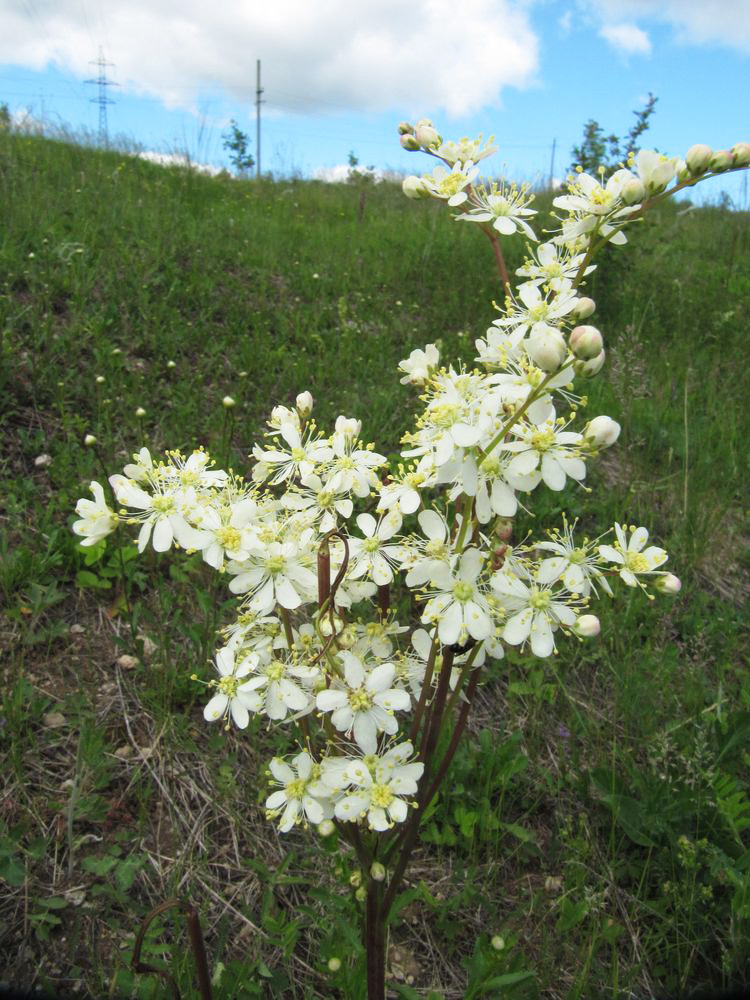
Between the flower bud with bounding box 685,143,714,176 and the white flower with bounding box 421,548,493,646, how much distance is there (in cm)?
86

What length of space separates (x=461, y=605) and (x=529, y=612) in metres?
0.13

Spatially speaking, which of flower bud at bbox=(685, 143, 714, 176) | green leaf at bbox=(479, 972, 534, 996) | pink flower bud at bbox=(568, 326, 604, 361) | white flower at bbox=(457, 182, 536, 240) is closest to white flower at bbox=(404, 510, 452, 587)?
pink flower bud at bbox=(568, 326, 604, 361)

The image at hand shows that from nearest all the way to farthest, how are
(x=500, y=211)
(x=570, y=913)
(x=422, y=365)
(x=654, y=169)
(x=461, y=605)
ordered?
(x=461, y=605)
(x=654, y=169)
(x=422, y=365)
(x=500, y=211)
(x=570, y=913)

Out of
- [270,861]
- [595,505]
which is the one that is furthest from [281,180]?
[270,861]

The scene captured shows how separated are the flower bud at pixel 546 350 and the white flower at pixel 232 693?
675 millimetres

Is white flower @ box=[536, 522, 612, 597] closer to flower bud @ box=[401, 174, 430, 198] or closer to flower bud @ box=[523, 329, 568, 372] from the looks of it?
flower bud @ box=[523, 329, 568, 372]

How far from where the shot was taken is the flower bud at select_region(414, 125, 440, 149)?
1.46m

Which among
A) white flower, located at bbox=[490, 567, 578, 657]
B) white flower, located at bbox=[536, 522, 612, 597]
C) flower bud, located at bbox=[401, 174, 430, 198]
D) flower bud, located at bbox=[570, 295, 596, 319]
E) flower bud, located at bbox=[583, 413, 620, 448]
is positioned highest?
flower bud, located at bbox=[401, 174, 430, 198]

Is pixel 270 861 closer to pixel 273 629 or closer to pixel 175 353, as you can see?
pixel 273 629

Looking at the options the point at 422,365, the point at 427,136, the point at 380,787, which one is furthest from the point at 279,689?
the point at 427,136

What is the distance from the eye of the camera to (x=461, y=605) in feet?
3.57

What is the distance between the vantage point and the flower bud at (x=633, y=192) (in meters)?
1.17

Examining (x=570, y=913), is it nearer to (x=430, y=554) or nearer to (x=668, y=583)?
(x=668, y=583)

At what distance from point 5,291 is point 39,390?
84 cm
